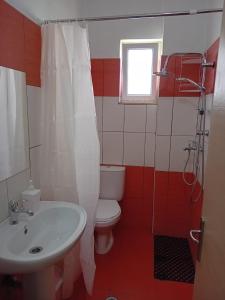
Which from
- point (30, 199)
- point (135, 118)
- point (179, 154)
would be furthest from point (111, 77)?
point (30, 199)

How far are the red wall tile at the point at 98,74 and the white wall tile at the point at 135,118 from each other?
13.8 inches

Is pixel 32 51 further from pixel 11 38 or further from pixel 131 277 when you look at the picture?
pixel 131 277

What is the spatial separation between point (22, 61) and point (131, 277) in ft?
6.34

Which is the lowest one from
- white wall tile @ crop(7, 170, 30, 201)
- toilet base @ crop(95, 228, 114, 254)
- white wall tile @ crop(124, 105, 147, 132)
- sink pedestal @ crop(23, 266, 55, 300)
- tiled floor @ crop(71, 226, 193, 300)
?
tiled floor @ crop(71, 226, 193, 300)

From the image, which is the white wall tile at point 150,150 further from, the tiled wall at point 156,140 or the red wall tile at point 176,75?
the red wall tile at point 176,75

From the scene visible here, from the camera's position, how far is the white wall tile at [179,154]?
2396mm

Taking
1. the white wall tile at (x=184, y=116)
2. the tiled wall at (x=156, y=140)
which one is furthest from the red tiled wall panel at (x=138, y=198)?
the white wall tile at (x=184, y=116)

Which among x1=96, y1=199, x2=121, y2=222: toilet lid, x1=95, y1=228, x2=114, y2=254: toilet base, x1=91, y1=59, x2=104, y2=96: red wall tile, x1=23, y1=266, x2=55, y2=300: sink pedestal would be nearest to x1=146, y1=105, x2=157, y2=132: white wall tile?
x1=91, y1=59, x2=104, y2=96: red wall tile

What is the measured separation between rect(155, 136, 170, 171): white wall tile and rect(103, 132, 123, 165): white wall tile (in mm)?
409

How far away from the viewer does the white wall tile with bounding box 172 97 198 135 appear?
2.31 meters

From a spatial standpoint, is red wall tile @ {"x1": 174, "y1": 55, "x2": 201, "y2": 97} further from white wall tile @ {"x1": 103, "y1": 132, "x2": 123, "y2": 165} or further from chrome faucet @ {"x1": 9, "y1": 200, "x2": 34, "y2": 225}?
chrome faucet @ {"x1": 9, "y1": 200, "x2": 34, "y2": 225}

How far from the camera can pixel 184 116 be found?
7.70ft

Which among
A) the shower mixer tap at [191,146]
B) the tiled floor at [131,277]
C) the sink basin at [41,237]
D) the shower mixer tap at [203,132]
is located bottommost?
the tiled floor at [131,277]

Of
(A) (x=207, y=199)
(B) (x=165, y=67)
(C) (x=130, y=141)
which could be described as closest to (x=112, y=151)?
(C) (x=130, y=141)
